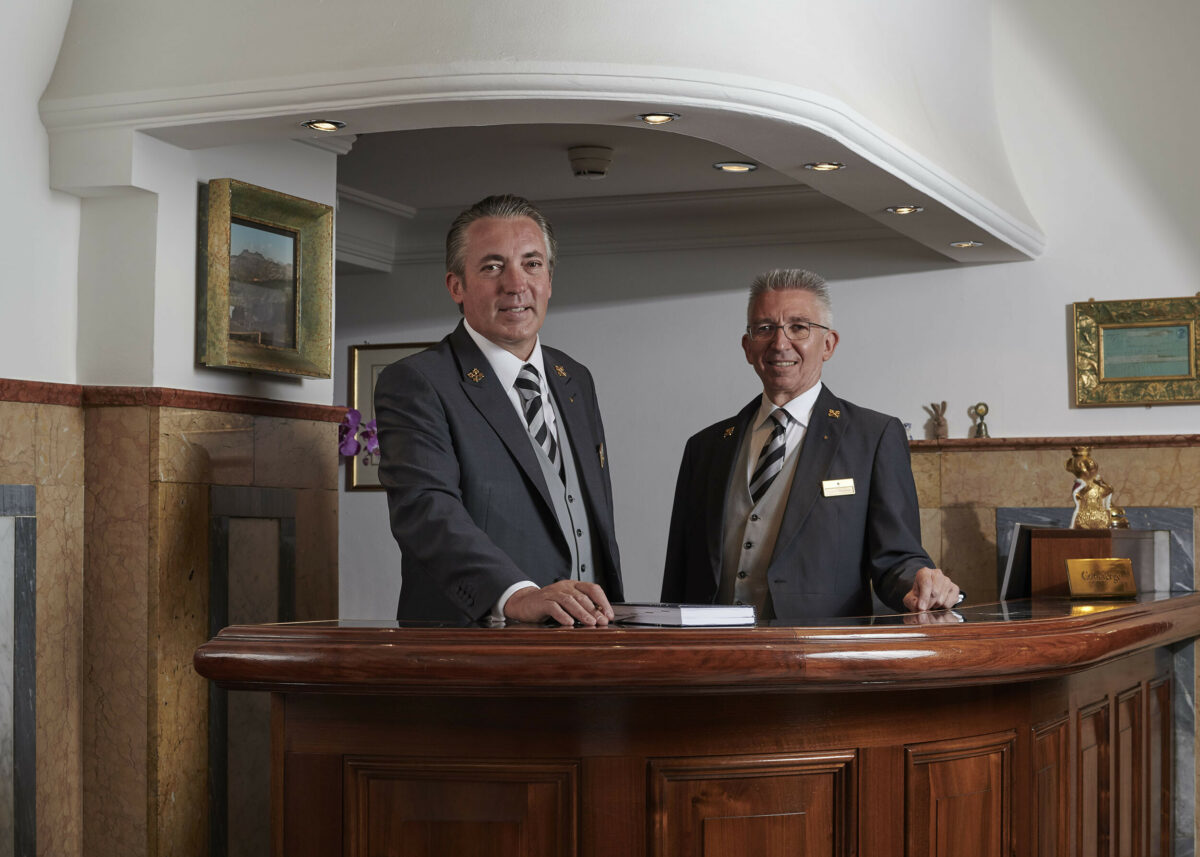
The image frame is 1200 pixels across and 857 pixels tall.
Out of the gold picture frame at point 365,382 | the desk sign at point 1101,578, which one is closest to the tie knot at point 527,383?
the desk sign at point 1101,578

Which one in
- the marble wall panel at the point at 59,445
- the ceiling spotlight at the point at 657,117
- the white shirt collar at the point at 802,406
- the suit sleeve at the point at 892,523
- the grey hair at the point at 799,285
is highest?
the ceiling spotlight at the point at 657,117

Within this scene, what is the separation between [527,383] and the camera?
344 centimetres

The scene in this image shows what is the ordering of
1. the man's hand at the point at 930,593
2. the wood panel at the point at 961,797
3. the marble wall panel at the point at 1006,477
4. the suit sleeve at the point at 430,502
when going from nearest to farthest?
the wood panel at the point at 961,797
the suit sleeve at the point at 430,502
the man's hand at the point at 930,593
the marble wall panel at the point at 1006,477

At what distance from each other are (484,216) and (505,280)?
7.1 inches

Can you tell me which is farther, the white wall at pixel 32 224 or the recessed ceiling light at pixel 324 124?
the white wall at pixel 32 224

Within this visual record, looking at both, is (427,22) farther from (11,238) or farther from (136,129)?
(11,238)

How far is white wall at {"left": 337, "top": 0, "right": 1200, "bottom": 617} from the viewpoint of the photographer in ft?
19.4

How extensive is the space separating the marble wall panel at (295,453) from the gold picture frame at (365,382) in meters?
2.56

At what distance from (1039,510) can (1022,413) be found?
1.43 ft

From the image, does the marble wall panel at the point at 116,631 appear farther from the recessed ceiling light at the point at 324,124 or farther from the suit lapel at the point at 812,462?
the suit lapel at the point at 812,462

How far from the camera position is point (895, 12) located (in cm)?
471

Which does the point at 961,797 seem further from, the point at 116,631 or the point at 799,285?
the point at 116,631

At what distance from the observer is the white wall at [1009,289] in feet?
19.4

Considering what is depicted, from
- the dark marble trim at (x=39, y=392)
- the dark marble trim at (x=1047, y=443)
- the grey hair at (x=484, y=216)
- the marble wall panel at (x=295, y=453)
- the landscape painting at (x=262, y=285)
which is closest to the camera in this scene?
the grey hair at (x=484, y=216)
